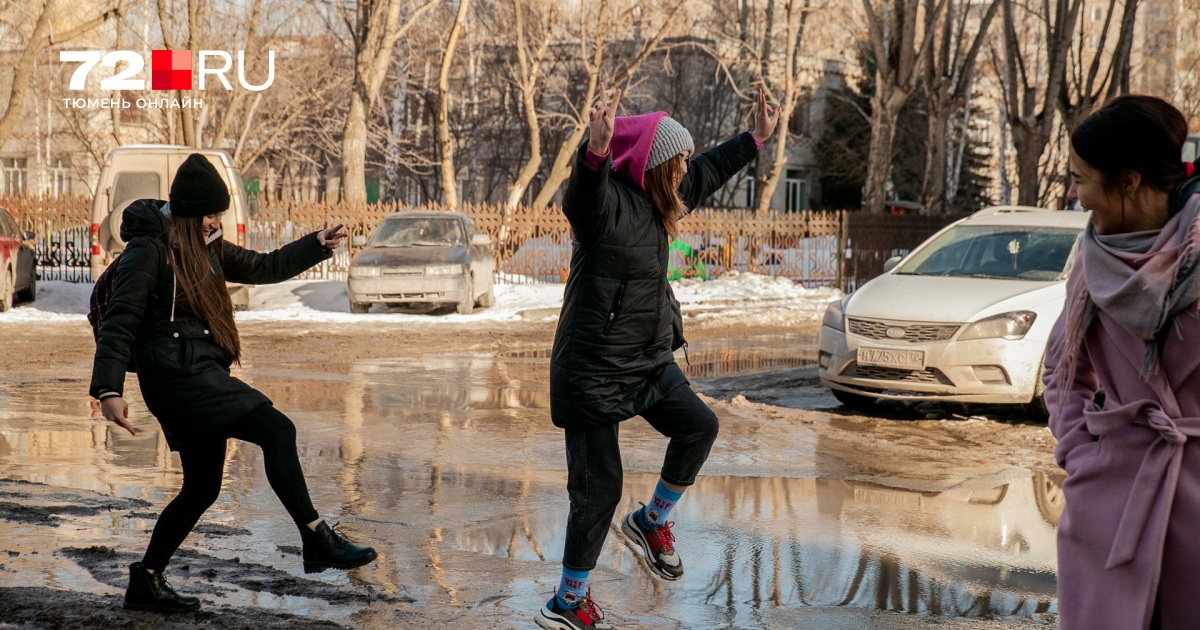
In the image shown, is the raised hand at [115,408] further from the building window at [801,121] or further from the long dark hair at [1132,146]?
the building window at [801,121]

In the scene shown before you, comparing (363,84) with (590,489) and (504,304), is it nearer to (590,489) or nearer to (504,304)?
(504,304)

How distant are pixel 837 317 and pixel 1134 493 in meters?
7.53

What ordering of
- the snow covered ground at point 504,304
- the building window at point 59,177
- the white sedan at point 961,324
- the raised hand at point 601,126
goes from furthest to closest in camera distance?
the building window at point 59,177
the snow covered ground at point 504,304
the white sedan at point 961,324
the raised hand at point 601,126

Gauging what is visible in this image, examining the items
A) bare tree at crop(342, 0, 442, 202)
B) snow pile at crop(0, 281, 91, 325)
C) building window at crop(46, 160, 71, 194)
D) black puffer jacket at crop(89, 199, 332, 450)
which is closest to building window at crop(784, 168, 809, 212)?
building window at crop(46, 160, 71, 194)

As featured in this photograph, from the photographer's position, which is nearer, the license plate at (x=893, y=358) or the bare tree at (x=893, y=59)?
the license plate at (x=893, y=358)

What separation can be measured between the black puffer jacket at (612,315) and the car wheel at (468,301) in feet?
49.3

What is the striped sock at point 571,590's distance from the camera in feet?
14.1

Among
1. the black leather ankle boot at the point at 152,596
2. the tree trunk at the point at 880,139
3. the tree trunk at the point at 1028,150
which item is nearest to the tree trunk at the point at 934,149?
the tree trunk at the point at 880,139

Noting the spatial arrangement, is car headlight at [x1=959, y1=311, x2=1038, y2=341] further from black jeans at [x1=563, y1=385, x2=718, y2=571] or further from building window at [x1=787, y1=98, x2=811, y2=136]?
building window at [x1=787, y1=98, x2=811, y2=136]

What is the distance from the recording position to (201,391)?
14.8 ft

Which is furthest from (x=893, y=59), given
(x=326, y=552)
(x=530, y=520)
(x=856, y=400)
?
(x=326, y=552)

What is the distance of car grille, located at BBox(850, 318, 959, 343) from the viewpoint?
9398 mm

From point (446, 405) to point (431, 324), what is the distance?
7813 mm

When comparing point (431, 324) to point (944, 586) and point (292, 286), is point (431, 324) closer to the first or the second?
point (292, 286)
